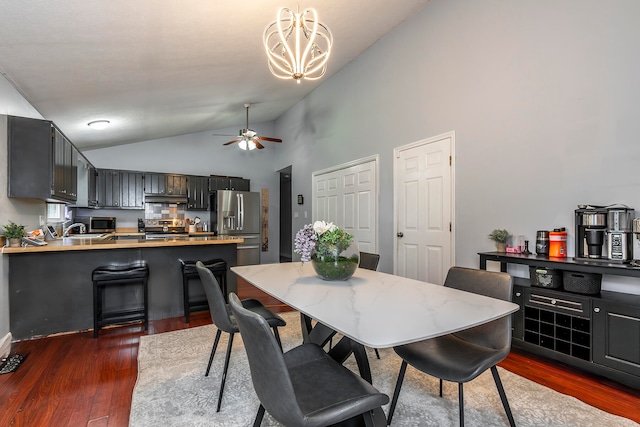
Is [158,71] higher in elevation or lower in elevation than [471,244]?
higher

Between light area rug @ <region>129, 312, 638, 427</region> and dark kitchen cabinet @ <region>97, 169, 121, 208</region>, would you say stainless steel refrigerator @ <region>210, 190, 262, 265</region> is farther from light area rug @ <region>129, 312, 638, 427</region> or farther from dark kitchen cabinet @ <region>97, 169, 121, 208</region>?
light area rug @ <region>129, 312, 638, 427</region>

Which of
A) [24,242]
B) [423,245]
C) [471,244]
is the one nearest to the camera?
[24,242]

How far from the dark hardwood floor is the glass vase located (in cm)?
138

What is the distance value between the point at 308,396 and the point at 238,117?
6322mm

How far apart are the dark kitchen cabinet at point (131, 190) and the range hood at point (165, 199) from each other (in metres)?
0.14

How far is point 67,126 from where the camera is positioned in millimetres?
4535

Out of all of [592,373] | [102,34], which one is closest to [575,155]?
[592,373]

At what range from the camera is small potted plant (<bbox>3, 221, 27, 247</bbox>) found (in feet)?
9.64

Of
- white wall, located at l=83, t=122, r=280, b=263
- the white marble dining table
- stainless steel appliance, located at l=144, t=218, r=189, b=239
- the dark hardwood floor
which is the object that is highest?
white wall, located at l=83, t=122, r=280, b=263

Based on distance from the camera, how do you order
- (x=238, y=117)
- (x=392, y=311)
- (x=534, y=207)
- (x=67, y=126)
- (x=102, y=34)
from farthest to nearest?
(x=238, y=117), (x=67, y=126), (x=534, y=207), (x=102, y=34), (x=392, y=311)

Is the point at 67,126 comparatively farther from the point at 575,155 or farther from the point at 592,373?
the point at 592,373

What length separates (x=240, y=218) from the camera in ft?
22.6

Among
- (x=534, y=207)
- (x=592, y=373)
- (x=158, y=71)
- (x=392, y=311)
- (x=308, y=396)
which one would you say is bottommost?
(x=592, y=373)

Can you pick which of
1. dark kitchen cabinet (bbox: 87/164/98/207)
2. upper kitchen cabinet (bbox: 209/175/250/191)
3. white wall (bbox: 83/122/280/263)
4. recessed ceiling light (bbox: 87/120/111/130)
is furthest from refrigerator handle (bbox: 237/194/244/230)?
recessed ceiling light (bbox: 87/120/111/130)
